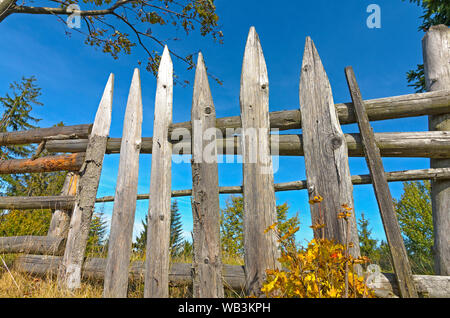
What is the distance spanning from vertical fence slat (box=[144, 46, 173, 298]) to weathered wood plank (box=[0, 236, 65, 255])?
1.69 m

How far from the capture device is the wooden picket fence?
87.5 inches

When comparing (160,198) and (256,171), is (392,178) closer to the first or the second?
(256,171)

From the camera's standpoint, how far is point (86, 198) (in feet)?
10.1

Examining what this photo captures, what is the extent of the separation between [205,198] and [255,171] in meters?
0.57

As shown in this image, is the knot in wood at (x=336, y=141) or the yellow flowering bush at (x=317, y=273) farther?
the knot in wood at (x=336, y=141)

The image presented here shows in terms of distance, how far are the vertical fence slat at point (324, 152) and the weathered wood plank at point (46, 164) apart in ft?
10.3

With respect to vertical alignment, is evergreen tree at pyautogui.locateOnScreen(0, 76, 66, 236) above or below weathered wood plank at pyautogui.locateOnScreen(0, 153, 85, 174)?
above

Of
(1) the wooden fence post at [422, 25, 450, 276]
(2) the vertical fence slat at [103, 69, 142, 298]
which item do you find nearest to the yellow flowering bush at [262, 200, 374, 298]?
(1) the wooden fence post at [422, 25, 450, 276]

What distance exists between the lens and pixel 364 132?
2.47 meters

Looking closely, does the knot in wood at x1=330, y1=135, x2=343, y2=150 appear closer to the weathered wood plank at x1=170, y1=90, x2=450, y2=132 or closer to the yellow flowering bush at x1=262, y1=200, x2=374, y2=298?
the weathered wood plank at x1=170, y1=90, x2=450, y2=132

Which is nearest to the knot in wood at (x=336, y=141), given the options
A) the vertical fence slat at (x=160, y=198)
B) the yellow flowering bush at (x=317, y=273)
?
the yellow flowering bush at (x=317, y=273)

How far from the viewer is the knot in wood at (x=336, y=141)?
235cm

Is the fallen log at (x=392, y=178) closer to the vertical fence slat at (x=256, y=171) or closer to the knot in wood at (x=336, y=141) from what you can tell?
the vertical fence slat at (x=256, y=171)
